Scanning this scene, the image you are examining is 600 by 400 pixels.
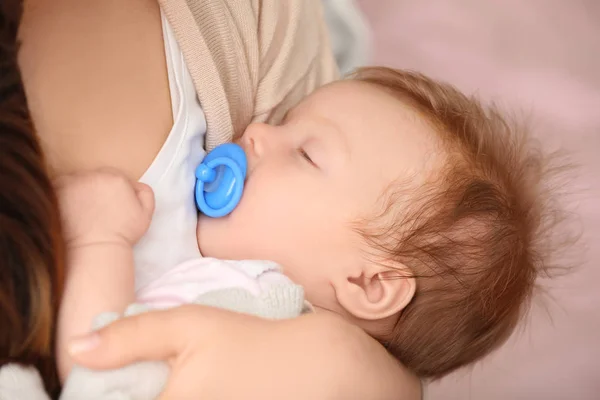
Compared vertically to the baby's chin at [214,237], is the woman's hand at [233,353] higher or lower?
higher

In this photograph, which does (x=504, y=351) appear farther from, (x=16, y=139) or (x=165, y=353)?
(x=16, y=139)

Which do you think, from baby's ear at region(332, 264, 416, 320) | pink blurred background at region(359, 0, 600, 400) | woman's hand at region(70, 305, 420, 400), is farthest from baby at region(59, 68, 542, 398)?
pink blurred background at region(359, 0, 600, 400)

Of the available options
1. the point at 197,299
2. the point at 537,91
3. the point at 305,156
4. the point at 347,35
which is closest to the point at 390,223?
the point at 305,156

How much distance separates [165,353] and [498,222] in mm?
454

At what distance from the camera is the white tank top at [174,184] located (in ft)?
2.43

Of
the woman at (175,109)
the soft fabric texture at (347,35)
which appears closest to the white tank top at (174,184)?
the woman at (175,109)

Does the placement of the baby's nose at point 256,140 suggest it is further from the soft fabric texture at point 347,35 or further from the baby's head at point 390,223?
the soft fabric texture at point 347,35

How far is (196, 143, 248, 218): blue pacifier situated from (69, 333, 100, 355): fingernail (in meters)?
0.29

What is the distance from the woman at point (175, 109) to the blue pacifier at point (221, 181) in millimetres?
26

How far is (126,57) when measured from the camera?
0.73m

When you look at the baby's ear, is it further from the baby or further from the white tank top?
the white tank top

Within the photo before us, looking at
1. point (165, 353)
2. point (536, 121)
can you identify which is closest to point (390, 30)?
point (536, 121)

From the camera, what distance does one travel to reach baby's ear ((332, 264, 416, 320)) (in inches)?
31.3

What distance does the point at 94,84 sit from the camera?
0.69m
